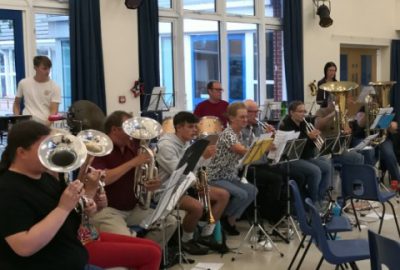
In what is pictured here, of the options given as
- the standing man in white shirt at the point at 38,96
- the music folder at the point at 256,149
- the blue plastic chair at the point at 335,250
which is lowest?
the blue plastic chair at the point at 335,250

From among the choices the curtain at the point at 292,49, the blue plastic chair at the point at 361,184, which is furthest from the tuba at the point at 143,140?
the curtain at the point at 292,49

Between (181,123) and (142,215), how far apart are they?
3.05 feet

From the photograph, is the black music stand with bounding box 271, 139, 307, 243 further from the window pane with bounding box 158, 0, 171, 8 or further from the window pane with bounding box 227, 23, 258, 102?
the window pane with bounding box 227, 23, 258, 102

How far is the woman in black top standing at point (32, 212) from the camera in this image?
228cm

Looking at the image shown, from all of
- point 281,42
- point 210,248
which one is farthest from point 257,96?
point 210,248

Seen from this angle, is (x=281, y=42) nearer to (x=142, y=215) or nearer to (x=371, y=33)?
(x=371, y=33)

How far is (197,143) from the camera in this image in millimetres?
3934

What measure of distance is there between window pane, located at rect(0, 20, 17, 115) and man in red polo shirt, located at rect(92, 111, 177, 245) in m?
2.63

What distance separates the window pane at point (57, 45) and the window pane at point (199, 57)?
6.86 feet

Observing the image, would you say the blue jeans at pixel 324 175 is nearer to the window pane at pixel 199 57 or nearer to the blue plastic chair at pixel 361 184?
the blue plastic chair at pixel 361 184

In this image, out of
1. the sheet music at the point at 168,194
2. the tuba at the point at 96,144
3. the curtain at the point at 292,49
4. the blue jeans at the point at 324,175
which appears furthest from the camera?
the curtain at the point at 292,49

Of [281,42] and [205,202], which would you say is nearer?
[205,202]

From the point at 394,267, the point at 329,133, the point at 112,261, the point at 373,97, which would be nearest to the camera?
the point at 394,267

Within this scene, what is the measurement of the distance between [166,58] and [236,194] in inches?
134
